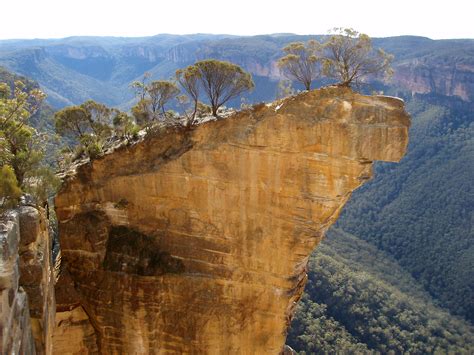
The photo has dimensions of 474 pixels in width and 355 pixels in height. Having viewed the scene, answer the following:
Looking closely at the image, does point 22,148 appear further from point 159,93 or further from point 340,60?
point 340,60

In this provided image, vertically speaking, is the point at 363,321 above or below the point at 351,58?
below

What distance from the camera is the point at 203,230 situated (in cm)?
1802

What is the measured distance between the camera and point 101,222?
18344mm

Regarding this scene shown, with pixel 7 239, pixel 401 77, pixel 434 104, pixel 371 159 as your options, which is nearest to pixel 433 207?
pixel 434 104

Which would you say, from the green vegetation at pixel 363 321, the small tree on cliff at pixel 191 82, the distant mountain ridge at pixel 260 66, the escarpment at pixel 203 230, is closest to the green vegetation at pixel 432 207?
the distant mountain ridge at pixel 260 66

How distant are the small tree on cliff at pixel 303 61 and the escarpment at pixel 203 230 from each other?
2.80 meters

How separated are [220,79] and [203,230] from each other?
614 centimetres

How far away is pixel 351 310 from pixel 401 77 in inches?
3367

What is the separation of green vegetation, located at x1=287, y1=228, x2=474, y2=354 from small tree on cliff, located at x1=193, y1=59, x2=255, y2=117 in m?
28.9

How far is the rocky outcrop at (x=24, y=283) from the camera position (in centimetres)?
970

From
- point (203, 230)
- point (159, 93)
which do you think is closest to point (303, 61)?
point (159, 93)

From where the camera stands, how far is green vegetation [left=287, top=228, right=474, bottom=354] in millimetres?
42906

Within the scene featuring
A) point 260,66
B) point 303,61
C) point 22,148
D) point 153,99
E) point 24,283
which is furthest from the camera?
point 260,66

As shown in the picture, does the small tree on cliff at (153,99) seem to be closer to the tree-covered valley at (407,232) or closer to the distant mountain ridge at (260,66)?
the tree-covered valley at (407,232)
